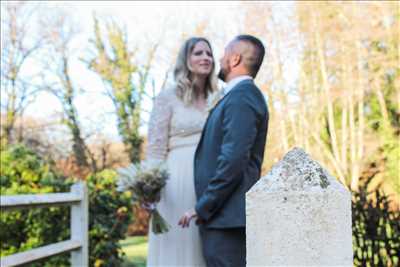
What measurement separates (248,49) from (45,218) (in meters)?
4.30

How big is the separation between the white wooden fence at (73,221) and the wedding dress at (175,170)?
115 cm

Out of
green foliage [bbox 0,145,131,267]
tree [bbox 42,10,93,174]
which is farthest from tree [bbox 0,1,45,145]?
green foliage [bbox 0,145,131,267]

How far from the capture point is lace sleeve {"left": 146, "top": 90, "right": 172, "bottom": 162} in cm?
296

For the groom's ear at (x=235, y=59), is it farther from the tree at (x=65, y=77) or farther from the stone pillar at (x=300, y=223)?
the tree at (x=65, y=77)

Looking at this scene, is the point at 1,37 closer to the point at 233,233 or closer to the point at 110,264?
the point at 110,264

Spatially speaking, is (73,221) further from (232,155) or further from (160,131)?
(232,155)

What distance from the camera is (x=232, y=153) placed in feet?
7.63

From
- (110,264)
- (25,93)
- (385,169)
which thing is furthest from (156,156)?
(25,93)

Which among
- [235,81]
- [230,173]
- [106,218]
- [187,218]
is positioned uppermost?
[235,81]

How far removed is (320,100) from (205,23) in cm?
660

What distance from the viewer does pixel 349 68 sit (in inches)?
751

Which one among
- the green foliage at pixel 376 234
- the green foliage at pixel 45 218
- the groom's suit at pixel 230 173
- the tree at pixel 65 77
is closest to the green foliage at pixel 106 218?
the green foliage at pixel 45 218

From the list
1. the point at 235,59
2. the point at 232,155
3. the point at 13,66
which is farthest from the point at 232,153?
the point at 13,66

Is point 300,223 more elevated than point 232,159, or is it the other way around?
point 232,159
